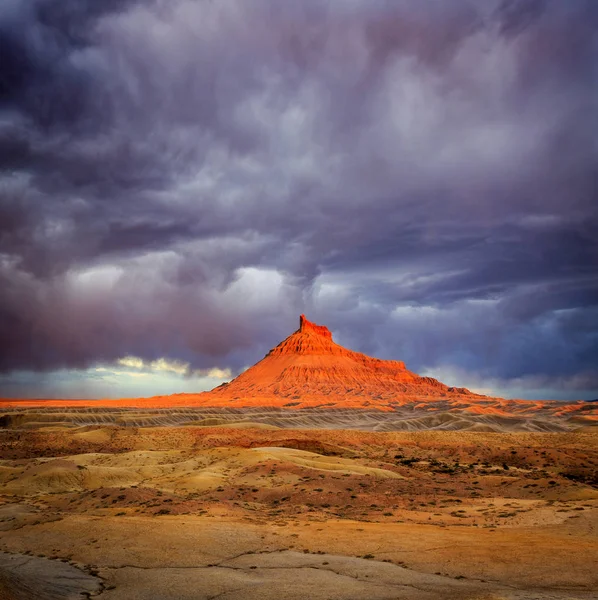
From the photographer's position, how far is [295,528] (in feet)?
71.5

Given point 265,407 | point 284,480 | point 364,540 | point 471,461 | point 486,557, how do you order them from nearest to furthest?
point 486,557, point 364,540, point 284,480, point 471,461, point 265,407

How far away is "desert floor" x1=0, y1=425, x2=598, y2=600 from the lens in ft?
46.8

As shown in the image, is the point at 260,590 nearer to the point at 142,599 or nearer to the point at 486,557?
the point at 142,599

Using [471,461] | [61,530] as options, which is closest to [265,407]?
[471,461]

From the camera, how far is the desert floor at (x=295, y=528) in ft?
46.8

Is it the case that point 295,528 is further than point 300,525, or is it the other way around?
point 300,525

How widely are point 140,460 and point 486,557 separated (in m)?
35.6

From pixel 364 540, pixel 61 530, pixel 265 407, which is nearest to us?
pixel 364 540

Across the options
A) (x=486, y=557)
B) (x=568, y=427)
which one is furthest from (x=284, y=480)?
(x=568, y=427)

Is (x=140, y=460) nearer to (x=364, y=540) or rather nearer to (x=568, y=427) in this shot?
(x=364, y=540)

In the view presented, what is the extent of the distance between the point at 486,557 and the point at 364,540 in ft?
15.2

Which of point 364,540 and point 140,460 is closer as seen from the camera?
point 364,540

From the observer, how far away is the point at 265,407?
155500mm

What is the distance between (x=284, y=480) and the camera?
3572 centimetres
